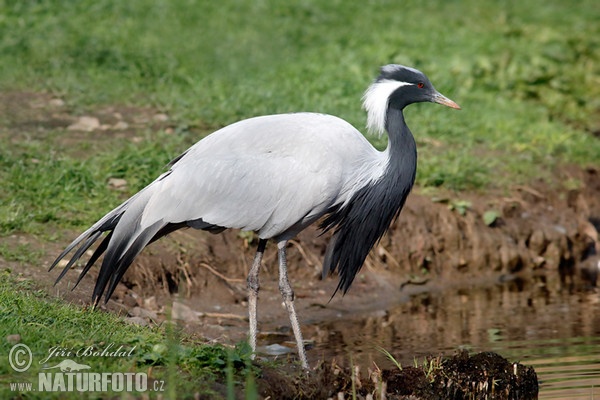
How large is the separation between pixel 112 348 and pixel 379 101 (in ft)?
7.86

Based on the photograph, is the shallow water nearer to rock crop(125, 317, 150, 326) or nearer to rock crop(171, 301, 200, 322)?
→ rock crop(171, 301, 200, 322)

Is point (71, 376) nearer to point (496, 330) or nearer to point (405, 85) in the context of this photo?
point (405, 85)

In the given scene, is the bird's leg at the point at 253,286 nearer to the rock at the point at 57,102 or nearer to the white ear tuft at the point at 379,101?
the white ear tuft at the point at 379,101

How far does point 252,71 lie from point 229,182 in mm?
4993

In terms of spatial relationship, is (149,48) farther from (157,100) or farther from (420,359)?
(420,359)

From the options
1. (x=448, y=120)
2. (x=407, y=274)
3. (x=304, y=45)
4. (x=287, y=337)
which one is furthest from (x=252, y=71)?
(x=287, y=337)

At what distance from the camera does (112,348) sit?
5.14 meters

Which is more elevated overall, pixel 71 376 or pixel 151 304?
pixel 151 304

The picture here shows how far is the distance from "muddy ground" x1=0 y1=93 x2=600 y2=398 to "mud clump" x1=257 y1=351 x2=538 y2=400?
1.03 m

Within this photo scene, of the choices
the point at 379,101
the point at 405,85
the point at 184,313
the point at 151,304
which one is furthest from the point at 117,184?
the point at 405,85

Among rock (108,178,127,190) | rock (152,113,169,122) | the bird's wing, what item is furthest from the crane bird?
rock (152,113,169,122)

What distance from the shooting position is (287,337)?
7.11 meters

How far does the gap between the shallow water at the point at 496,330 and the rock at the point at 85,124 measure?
3.10 meters

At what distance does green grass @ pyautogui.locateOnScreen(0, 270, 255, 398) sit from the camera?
4.84m
